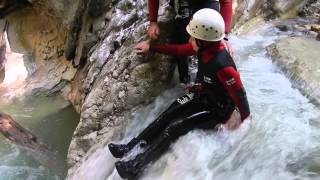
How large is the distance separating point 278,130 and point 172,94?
117cm

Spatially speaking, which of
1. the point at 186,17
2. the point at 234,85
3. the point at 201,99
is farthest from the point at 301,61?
the point at 234,85

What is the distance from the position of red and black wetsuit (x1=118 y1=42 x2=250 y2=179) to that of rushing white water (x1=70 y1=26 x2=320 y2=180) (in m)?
0.09

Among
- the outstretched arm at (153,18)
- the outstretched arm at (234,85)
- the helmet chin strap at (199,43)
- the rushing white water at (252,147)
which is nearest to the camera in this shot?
the rushing white water at (252,147)

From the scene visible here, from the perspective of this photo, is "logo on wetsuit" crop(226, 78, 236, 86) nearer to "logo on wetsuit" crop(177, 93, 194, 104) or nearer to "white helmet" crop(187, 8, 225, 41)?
"white helmet" crop(187, 8, 225, 41)

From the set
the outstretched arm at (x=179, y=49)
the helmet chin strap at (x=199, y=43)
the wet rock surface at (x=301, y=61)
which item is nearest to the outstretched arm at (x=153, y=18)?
the outstretched arm at (x=179, y=49)

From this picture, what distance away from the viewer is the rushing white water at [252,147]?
3.54m

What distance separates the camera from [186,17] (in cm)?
455

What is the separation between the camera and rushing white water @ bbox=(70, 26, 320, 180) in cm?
354

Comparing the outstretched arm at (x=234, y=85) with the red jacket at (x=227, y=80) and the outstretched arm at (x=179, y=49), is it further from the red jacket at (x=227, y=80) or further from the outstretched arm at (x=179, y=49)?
the outstretched arm at (x=179, y=49)

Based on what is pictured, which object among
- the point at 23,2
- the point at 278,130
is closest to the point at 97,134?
the point at 278,130

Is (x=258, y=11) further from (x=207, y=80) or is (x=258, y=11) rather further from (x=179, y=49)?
(x=207, y=80)

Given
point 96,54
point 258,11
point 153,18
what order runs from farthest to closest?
point 258,11
point 96,54
point 153,18

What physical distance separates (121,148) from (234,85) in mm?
1123

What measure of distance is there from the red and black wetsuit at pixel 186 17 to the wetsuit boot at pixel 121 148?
3.18ft
